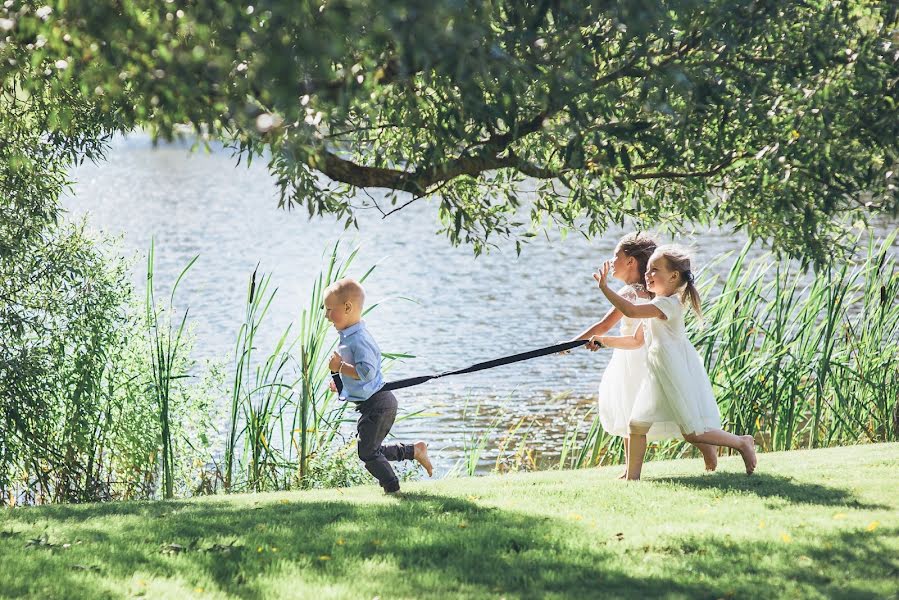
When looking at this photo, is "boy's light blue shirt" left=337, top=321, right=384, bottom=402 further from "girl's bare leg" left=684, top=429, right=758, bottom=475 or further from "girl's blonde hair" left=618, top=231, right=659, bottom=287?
"girl's bare leg" left=684, top=429, right=758, bottom=475

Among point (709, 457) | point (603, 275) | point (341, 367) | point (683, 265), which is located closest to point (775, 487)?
point (709, 457)

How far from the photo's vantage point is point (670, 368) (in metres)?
6.16

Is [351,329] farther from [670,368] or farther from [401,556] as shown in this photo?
[670,368]

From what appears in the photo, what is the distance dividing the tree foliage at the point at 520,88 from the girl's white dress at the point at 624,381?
89cm

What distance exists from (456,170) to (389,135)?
4.04ft

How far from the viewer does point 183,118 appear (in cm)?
396

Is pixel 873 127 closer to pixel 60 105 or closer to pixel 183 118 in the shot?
pixel 183 118

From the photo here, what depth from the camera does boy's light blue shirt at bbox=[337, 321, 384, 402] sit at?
5949mm

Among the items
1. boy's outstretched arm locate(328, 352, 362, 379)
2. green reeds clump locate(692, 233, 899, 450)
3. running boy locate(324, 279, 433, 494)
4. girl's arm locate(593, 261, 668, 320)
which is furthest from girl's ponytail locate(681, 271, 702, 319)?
green reeds clump locate(692, 233, 899, 450)

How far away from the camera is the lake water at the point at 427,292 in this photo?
1349 cm

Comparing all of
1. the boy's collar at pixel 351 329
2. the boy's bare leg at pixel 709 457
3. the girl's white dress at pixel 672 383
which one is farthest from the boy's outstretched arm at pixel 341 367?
the boy's bare leg at pixel 709 457

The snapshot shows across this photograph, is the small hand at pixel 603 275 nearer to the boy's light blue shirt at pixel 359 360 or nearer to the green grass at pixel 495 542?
the green grass at pixel 495 542

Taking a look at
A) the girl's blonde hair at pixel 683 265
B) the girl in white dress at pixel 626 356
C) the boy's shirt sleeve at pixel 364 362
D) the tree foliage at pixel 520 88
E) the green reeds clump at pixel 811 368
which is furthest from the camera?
the green reeds clump at pixel 811 368

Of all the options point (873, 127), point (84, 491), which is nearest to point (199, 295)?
point (84, 491)
